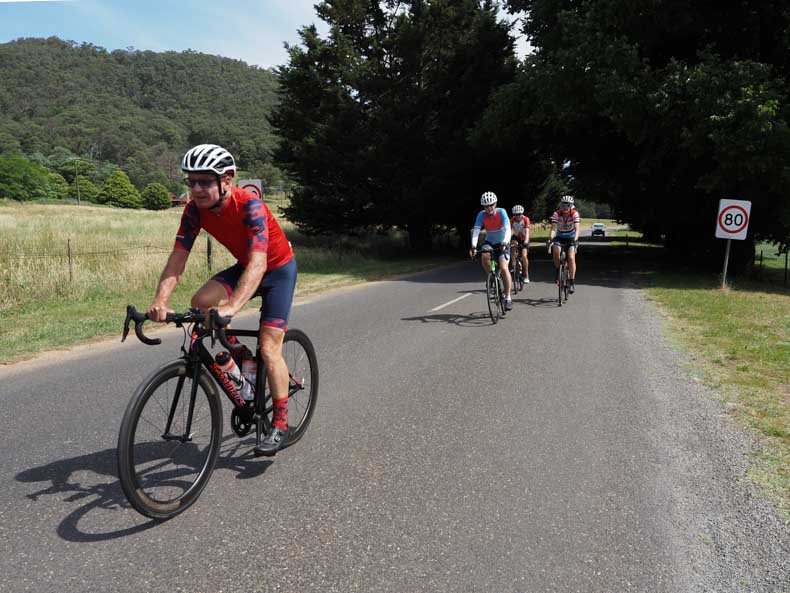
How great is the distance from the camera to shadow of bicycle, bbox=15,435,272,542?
3137 mm

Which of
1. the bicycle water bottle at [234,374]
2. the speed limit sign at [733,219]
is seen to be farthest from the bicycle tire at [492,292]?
the speed limit sign at [733,219]

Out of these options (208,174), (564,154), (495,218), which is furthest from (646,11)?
(208,174)

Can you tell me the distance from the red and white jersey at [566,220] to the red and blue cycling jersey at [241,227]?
9.26 m

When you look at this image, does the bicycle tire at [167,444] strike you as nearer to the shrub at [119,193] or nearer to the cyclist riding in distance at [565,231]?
the cyclist riding in distance at [565,231]

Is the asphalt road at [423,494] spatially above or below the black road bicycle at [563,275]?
below

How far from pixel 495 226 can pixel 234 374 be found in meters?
7.24

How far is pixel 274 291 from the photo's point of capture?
3938 mm

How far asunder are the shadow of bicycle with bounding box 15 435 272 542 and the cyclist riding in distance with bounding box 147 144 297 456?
0.40m

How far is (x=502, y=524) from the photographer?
3.23 meters

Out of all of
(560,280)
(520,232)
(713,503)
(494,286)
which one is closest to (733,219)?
(560,280)

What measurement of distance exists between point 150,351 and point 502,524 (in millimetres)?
5711

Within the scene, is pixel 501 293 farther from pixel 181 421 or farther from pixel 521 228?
pixel 181 421

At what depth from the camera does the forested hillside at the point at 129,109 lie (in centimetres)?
10688

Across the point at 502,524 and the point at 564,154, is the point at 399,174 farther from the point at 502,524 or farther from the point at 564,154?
the point at 502,524
